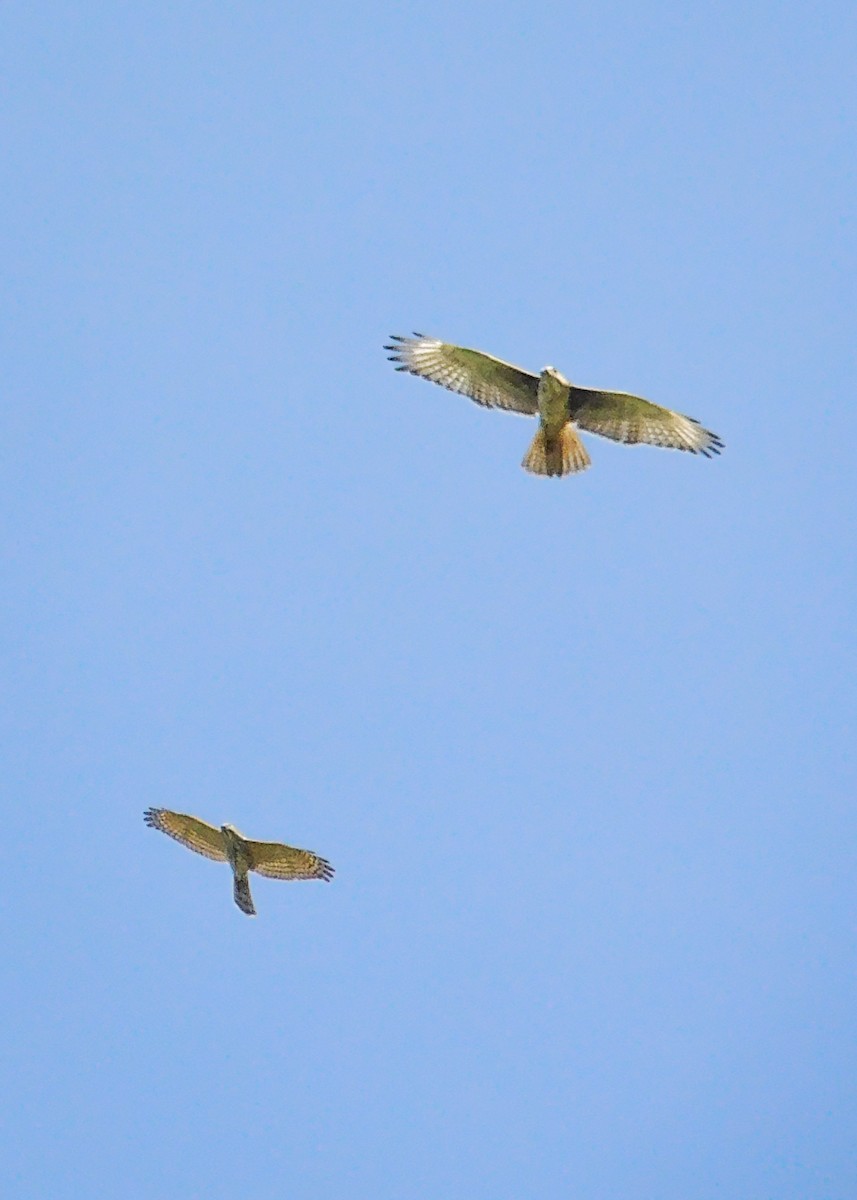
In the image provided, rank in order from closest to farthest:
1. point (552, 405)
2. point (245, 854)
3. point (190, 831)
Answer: point (552, 405) < point (245, 854) < point (190, 831)

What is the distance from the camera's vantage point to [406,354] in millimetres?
17062

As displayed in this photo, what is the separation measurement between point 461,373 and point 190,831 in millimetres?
6631

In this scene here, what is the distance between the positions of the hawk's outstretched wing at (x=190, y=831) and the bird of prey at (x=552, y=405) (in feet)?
19.7

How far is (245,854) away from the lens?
19.1m

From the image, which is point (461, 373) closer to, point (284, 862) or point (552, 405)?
point (552, 405)

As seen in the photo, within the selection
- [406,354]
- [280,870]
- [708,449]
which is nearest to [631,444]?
[708,449]

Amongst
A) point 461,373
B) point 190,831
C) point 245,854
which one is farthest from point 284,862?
point 461,373

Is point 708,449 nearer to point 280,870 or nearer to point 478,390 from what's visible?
point 478,390

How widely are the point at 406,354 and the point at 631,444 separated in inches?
96.9

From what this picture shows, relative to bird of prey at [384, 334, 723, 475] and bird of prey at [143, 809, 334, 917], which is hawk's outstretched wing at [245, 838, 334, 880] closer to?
bird of prey at [143, 809, 334, 917]

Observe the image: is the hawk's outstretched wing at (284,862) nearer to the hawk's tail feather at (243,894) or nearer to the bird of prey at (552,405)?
the hawk's tail feather at (243,894)

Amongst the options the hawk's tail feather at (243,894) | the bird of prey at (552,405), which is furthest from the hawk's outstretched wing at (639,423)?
the hawk's tail feather at (243,894)

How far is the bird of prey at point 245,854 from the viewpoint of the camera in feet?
62.2

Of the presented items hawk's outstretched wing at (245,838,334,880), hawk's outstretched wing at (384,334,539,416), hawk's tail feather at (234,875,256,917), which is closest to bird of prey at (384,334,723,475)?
hawk's outstretched wing at (384,334,539,416)
